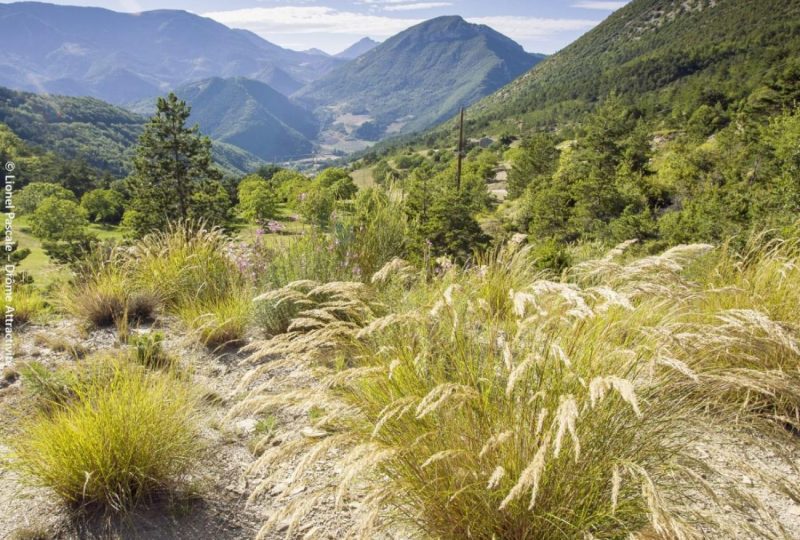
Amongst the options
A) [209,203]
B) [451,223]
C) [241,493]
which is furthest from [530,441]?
[209,203]

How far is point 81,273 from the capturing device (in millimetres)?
5152

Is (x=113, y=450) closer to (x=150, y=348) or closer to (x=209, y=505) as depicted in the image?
(x=209, y=505)

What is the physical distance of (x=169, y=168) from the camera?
3105 cm

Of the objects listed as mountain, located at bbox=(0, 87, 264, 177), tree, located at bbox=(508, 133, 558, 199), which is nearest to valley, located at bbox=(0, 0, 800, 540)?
tree, located at bbox=(508, 133, 558, 199)

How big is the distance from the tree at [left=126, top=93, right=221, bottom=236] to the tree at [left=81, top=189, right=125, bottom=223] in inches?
1561

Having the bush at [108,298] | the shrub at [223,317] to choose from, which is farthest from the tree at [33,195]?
the shrub at [223,317]

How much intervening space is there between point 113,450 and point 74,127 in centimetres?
20218

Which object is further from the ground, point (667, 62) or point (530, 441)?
point (667, 62)

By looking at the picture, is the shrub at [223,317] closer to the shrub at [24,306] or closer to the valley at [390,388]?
the valley at [390,388]

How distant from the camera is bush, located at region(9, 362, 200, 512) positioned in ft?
6.98

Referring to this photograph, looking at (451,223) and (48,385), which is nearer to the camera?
(48,385)

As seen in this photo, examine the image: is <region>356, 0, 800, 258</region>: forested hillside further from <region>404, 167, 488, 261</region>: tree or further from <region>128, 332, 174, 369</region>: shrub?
<region>128, 332, 174, 369</region>: shrub

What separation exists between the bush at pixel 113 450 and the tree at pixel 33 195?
69606 mm

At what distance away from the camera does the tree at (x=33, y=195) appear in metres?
59.0
